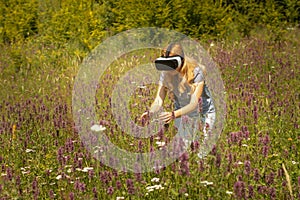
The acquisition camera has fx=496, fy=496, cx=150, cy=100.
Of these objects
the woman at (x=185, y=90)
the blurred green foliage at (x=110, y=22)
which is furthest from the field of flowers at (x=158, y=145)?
the blurred green foliage at (x=110, y=22)

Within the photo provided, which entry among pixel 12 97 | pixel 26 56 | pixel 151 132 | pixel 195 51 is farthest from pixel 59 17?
pixel 151 132

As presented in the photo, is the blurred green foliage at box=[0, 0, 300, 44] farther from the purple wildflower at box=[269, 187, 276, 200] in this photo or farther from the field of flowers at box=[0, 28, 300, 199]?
the purple wildflower at box=[269, 187, 276, 200]

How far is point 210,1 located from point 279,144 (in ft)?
19.9

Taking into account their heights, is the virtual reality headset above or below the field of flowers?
above

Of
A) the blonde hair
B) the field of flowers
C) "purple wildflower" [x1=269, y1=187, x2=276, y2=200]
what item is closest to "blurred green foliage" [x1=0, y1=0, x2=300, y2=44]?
the field of flowers

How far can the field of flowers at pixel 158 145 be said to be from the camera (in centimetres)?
313

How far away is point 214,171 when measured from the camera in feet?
10.2

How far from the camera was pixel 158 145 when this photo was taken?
3.46m

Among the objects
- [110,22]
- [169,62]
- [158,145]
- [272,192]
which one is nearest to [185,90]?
[169,62]

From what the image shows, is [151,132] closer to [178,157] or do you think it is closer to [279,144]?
[178,157]

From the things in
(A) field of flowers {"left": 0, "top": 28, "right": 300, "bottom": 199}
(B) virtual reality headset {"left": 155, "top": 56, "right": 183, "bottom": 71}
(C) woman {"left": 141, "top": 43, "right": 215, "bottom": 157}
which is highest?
(B) virtual reality headset {"left": 155, "top": 56, "right": 183, "bottom": 71}

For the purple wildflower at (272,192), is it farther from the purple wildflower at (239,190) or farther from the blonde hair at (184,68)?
the blonde hair at (184,68)

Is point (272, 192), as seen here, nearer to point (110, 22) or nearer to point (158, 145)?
point (158, 145)

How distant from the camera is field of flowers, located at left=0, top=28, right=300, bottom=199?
3.13m
